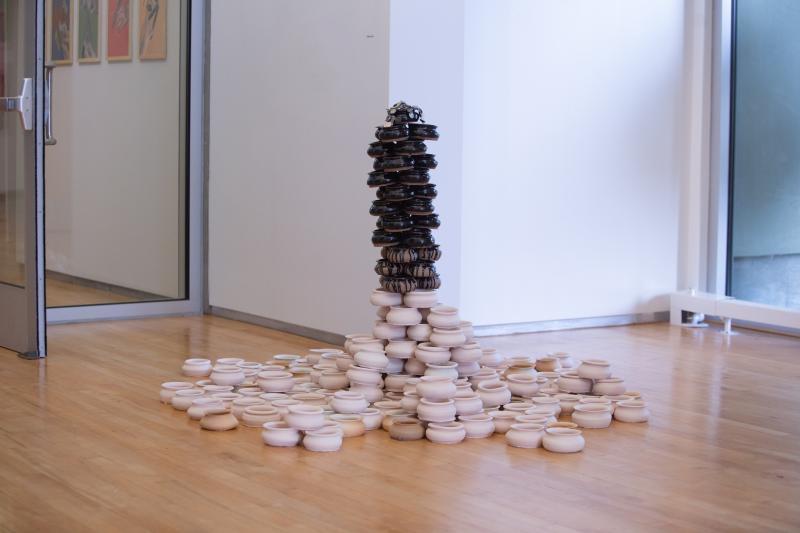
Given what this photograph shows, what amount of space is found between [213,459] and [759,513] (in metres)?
1.44

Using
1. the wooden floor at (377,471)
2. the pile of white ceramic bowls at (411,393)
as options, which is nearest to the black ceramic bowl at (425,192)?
the pile of white ceramic bowls at (411,393)

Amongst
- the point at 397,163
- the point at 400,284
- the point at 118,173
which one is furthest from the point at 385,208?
the point at 118,173

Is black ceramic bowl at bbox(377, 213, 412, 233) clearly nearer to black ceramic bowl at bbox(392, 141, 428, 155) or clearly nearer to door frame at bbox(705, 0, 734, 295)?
black ceramic bowl at bbox(392, 141, 428, 155)

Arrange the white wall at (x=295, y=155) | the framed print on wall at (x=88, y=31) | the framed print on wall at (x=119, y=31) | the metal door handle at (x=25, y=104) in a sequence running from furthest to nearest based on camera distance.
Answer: the framed print on wall at (x=119, y=31)
the framed print on wall at (x=88, y=31)
the white wall at (x=295, y=155)
the metal door handle at (x=25, y=104)

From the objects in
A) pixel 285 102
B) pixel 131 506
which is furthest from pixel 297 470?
Result: pixel 285 102

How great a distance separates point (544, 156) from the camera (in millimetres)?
5551

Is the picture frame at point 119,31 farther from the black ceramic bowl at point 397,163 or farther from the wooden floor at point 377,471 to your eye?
the black ceramic bowl at point 397,163

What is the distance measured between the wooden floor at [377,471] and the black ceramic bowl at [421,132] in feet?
3.63

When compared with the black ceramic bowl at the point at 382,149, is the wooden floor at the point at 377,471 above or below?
below

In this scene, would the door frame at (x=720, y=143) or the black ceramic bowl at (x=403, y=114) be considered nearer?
the black ceramic bowl at (x=403, y=114)

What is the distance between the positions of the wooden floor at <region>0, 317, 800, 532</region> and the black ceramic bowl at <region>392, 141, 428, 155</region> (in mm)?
1044

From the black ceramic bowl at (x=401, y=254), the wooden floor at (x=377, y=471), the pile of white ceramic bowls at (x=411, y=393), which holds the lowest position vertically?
the wooden floor at (x=377, y=471)

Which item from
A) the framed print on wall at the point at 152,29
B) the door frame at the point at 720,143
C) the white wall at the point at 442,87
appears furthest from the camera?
the door frame at the point at 720,143

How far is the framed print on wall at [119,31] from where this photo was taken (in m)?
5.61
